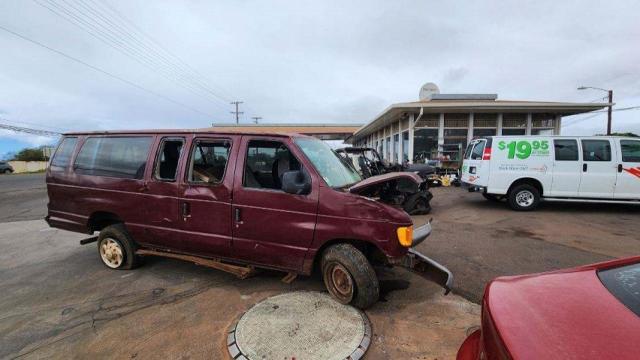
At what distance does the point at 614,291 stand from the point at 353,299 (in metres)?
2.08

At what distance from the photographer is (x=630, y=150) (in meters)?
7.27

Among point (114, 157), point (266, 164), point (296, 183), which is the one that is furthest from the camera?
point (114, 157)

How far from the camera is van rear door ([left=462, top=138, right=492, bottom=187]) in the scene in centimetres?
803

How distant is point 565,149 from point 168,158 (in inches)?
352

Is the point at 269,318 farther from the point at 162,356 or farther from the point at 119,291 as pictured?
the point at 119,291

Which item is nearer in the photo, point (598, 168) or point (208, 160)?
point (208, 160)

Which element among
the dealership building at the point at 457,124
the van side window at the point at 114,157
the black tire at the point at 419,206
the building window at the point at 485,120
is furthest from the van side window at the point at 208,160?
the building window at the point at 485,120

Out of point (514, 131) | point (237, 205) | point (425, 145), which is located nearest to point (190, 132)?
point (237, 205)

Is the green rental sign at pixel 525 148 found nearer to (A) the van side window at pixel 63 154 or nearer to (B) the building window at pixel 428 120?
(B) the building window at pixel 428 120

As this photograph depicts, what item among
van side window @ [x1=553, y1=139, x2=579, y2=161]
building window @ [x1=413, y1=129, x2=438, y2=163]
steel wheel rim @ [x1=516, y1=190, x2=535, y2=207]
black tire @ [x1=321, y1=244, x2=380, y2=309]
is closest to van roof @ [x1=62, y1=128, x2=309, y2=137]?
→ black tire @ [x1=321, y1=244, x2=380, y2=309]

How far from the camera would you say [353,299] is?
3.10 metres

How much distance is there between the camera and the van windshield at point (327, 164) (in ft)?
11.1

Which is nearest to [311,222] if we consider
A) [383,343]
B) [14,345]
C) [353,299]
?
[353,299]

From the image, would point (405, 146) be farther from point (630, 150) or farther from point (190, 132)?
point (190, 132)
